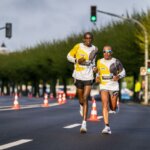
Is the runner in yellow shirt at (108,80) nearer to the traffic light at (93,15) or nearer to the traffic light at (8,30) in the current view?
the traffic light at (93,15)

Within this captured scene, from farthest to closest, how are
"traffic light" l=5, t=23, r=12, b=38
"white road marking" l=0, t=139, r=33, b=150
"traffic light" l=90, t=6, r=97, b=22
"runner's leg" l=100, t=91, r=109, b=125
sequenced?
1. "traffic light" l=5, t=23, r=12, b=38
2. "traffic light" l=90, t=6, r=97, b=22
3. "runner's leg" l=100, t=91, r=109, b=125
4. "white road marking" l=0, t=139, r=33, b=150

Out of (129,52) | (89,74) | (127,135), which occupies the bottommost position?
(127,135)

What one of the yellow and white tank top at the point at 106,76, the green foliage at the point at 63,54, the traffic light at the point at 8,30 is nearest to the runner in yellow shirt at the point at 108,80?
the yellow and white tank top at the point at 106,76

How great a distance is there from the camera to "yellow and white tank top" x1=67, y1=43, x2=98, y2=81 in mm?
12141

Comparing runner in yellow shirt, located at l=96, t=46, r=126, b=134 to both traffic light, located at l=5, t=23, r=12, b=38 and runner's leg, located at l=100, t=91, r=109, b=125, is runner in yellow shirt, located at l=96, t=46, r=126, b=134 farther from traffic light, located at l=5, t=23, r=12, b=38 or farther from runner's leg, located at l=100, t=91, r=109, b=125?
traffic light, located at l=5, t=23, r=12, b=38

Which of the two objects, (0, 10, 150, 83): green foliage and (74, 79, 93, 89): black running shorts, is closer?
(74, 79, 93, 89): black running shorts

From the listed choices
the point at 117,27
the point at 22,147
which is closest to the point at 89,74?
the point at 22,147

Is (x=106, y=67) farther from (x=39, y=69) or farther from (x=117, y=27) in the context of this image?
(x=39, y=69)

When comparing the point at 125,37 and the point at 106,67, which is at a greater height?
the point at 125,37

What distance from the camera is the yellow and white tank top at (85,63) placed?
1214 centimetres

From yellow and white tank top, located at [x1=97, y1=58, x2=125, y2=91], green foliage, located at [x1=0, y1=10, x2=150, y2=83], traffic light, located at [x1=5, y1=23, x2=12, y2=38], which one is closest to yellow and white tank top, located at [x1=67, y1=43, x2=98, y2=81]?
yellow and white tank top, located at [x1=97, y1=58, x2=125, y2=91]

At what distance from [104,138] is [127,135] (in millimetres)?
992

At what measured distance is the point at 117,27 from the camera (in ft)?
219

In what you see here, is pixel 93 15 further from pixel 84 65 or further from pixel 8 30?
pixel 84 65
